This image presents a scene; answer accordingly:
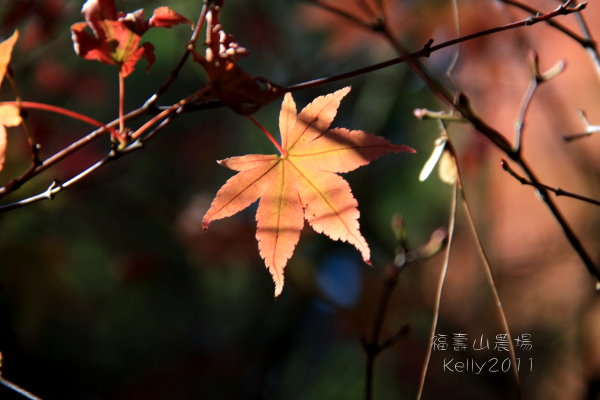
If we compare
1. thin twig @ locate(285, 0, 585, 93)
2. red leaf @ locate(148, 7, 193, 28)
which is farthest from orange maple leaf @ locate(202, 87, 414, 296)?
red leaf @ locate(148, 7, 193, 28)

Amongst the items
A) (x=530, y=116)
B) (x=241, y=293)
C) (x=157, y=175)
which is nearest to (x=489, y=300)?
(x=530, y=116)

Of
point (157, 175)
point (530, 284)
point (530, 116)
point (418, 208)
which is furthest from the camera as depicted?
point (418, 208)

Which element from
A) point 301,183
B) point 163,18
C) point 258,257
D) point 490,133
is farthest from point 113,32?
point 258,257

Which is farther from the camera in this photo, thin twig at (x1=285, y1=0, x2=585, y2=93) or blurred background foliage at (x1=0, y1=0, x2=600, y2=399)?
blurred background foliage at (x1=0, y1=0, x2=600, y2=399)

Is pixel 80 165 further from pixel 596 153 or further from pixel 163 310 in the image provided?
pixel 596 153

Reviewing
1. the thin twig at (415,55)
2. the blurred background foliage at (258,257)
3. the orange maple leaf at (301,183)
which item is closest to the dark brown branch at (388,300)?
the orange maple leaf at (301,183)

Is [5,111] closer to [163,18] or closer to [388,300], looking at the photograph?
[163,18]

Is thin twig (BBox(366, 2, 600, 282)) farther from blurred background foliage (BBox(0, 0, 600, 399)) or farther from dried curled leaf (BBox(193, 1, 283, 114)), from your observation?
blurred background foliage (BBox(0, 0, 600, 399))
